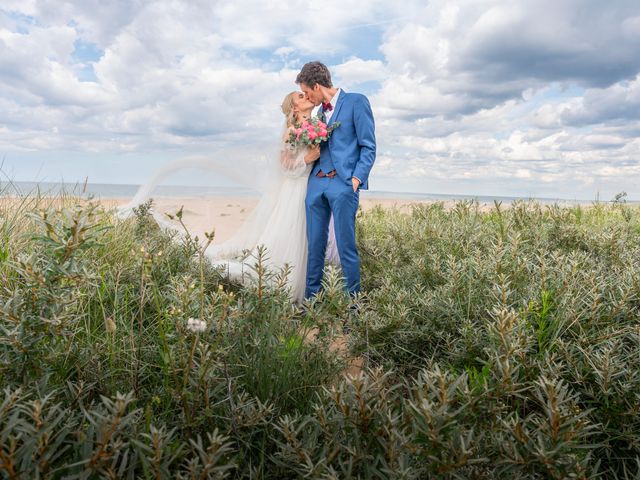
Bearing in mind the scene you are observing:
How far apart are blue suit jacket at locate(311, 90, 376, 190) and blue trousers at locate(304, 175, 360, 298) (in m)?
0.17

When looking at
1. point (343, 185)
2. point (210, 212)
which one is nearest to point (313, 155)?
point (343, 185)

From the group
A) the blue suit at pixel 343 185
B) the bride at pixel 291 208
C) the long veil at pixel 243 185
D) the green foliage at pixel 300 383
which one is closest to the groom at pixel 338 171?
the blue suit at pixel 343 185

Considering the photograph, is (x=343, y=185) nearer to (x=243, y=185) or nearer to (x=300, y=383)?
(x=243, y=185)

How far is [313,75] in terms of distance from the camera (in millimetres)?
6012

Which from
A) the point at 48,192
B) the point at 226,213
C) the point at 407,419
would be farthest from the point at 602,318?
the point at 48,192

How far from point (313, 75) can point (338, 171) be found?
1.31 m

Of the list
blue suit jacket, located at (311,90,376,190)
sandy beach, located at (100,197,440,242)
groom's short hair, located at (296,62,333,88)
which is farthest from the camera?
sandy beach, located at (100,197,440,242)

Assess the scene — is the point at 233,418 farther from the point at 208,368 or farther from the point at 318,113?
the point at 318,113

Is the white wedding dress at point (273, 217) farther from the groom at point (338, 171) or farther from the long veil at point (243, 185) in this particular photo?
the groom at point (338, 171)

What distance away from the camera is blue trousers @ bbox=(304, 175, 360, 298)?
5.59m

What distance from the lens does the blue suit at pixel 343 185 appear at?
18.3ft

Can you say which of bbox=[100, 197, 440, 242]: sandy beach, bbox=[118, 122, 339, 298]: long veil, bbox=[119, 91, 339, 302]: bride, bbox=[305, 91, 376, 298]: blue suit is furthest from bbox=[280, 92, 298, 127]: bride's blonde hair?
bbox=[100, 197, 440, 242]: sandy beach

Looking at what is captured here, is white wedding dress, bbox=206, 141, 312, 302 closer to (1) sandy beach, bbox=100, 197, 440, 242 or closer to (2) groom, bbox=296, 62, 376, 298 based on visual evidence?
(2) groom, bbox=296, 62, 376, 298

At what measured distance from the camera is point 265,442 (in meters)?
2.15
